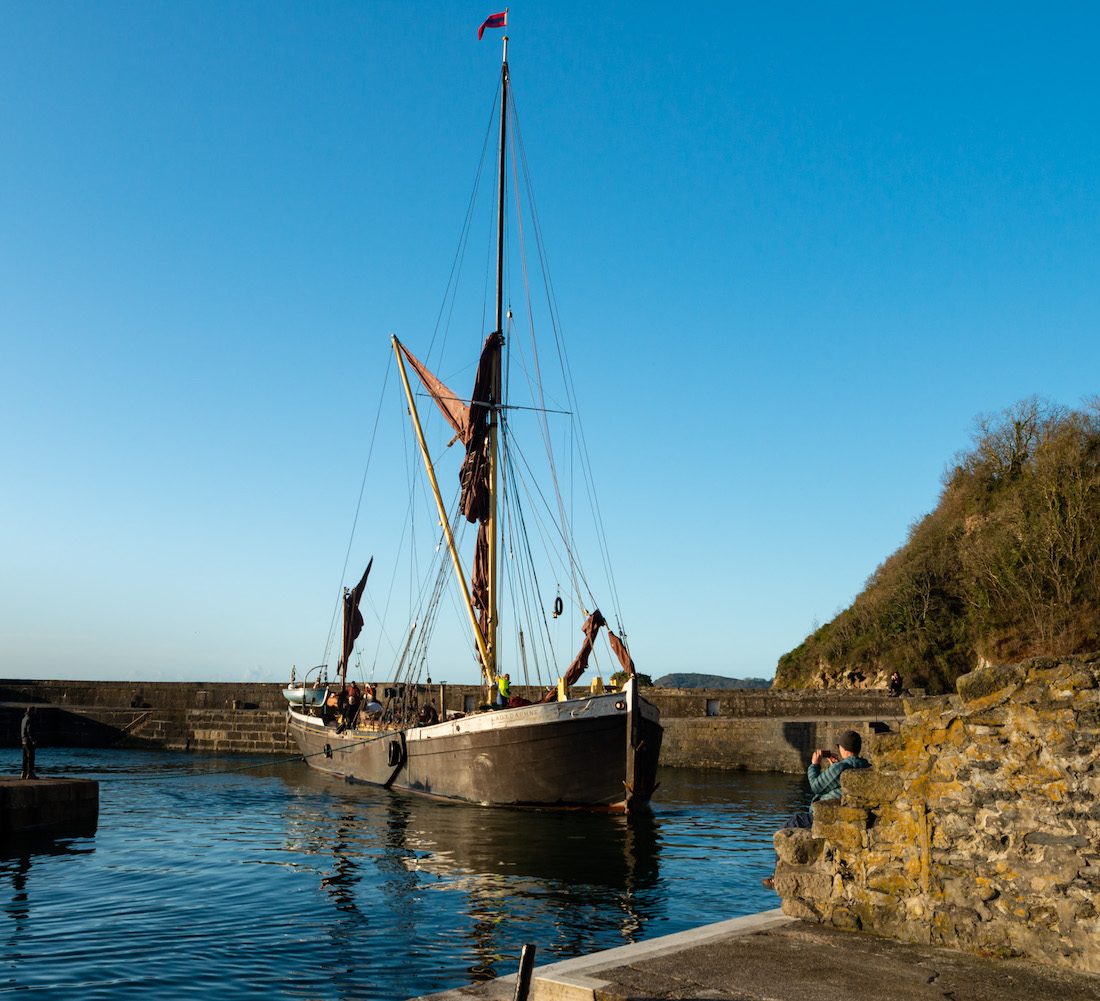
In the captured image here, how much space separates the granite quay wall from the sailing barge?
4438mm

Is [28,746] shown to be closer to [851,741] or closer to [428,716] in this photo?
[428,716]

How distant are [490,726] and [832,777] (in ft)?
49.7

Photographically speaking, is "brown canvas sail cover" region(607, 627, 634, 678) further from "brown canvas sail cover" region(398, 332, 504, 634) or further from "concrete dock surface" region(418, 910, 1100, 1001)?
"concrete dock surface" region(418, 910, 1100, 1001)

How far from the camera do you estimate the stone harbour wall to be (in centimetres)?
678

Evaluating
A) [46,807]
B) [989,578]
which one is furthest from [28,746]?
[989,578]

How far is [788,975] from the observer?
6586 mm

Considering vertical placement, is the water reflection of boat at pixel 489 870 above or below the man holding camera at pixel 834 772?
below

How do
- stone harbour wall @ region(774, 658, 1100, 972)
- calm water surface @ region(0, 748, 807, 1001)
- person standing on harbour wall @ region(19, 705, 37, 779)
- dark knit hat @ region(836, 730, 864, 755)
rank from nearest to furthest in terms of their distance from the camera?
stone harbour wall @ region(774, 658, 1100, 972), dark knit hat @ region(836, 730, 864, 755), calm water surface @ region(0, 748, 807, 1001), person standing on harbour wall @ region(19, 705, 37, 779)

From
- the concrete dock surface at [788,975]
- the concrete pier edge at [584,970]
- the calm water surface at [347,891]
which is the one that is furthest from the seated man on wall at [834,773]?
the calm water surface at [347,891]

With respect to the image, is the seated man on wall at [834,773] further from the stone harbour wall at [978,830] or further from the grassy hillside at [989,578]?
the grassy hillside at [989,578]

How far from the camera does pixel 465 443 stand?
3005 cm

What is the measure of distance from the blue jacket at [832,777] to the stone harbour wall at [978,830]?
0.58 m

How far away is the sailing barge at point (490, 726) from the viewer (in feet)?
74.6

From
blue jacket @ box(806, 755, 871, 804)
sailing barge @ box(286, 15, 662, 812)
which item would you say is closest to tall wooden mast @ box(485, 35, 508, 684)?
sailing barge @ box(286, 15, 662, 812)
